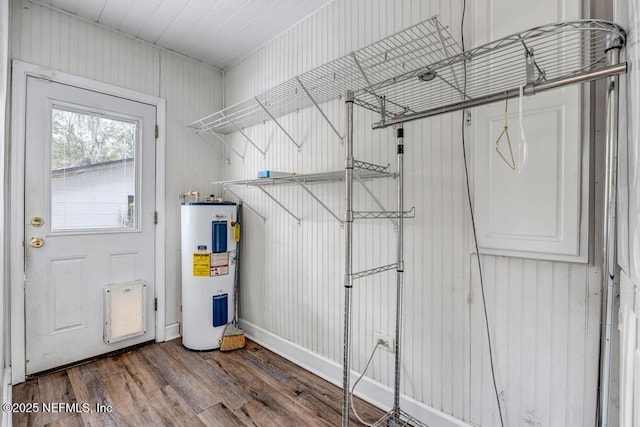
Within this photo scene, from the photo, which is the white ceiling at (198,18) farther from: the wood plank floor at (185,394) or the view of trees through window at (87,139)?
the wood plank floor at (185,394)

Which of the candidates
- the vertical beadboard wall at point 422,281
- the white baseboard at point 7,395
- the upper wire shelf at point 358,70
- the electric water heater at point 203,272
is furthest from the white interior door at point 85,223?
the vertical beadboard wall at point 422,281

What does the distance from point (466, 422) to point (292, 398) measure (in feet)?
3.14

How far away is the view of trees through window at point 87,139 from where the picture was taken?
2150 millimetres

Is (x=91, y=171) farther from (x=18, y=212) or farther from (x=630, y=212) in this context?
(x=630, y=212)

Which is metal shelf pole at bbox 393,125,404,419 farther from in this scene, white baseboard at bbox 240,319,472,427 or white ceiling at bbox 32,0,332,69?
white ceiling at bbox 32,0,332,69

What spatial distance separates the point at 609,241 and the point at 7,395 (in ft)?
10.1

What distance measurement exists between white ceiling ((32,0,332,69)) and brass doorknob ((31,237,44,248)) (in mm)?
1609

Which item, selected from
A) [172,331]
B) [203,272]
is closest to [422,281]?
[203,272]

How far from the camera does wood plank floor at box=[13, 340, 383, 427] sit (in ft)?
5.38

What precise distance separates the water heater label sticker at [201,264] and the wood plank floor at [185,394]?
63 centimetres

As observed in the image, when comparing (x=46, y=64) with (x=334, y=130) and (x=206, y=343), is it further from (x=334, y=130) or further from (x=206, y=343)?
(x=206, y=343)

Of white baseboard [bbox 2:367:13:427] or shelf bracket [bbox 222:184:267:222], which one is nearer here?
white baseboard [bbox 2:367:13:427]

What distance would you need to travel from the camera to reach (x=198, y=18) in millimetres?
2199

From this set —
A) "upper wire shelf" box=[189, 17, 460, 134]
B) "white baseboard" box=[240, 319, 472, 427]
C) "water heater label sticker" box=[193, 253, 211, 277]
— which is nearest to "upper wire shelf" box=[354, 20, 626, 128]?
"upper wire shelf" box=[189, 17, 460, 134]
